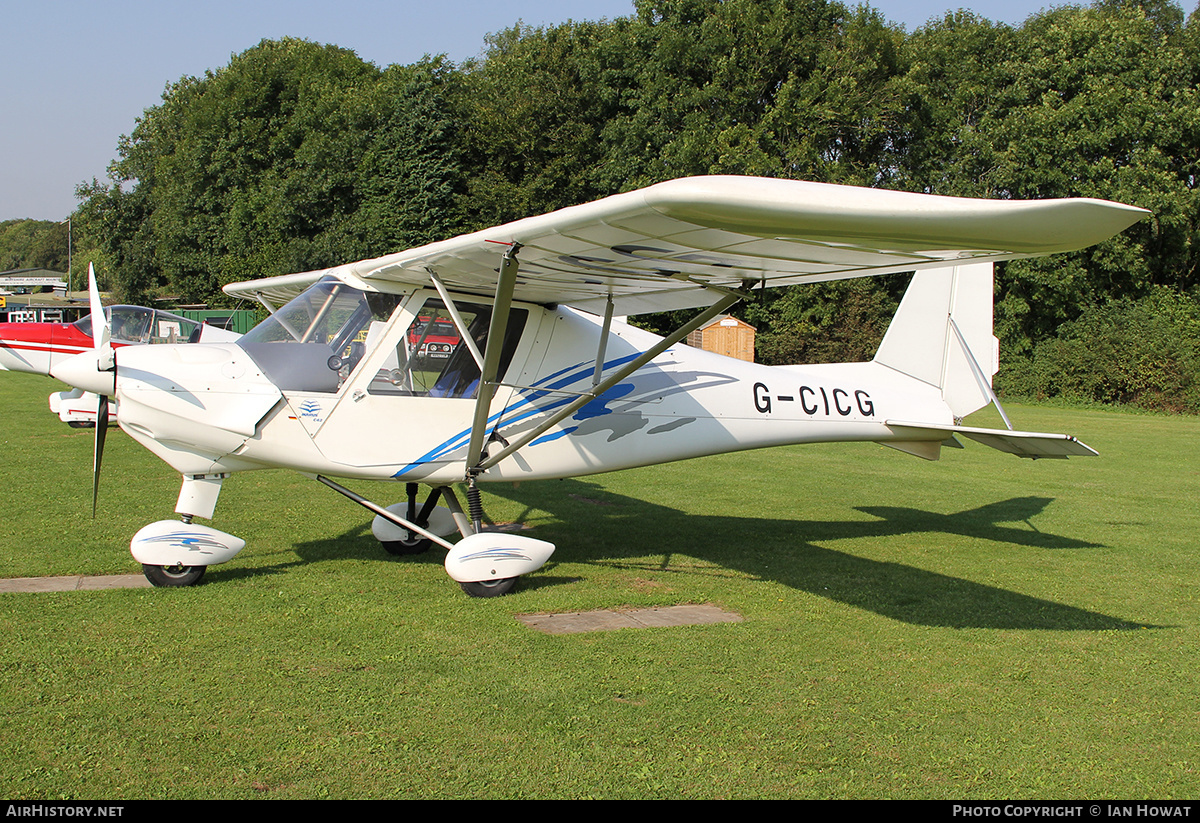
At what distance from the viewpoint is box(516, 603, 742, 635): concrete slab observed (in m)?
5.67

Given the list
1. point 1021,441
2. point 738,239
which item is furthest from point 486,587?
point 1021,441

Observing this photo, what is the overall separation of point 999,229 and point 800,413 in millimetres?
4333

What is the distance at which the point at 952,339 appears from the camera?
8570 millimetres

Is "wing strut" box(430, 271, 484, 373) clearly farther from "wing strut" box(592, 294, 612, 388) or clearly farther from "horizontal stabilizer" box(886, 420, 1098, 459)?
"horizontal stabilizer" box(886, 420, 1098, 459)

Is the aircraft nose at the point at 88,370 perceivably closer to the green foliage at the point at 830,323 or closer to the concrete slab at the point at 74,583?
the concrete slab at the point at 74,583

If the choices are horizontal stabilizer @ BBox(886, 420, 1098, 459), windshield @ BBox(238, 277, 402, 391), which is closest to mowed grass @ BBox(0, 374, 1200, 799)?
horizontal stabilizer @ BBox(886, 420, 1098, 459)

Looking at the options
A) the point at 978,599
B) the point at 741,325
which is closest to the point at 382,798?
the point at 978,599

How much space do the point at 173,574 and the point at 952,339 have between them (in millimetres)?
7014

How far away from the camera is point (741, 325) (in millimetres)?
32344

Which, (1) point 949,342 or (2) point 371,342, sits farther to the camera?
(1) point 949,342

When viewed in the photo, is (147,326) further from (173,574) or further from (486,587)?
(486,587)

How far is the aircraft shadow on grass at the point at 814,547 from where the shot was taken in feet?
20.4

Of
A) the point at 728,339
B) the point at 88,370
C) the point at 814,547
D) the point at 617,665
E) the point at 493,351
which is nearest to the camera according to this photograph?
the point at 617,665

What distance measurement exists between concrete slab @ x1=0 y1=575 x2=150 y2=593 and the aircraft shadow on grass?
131 cm
